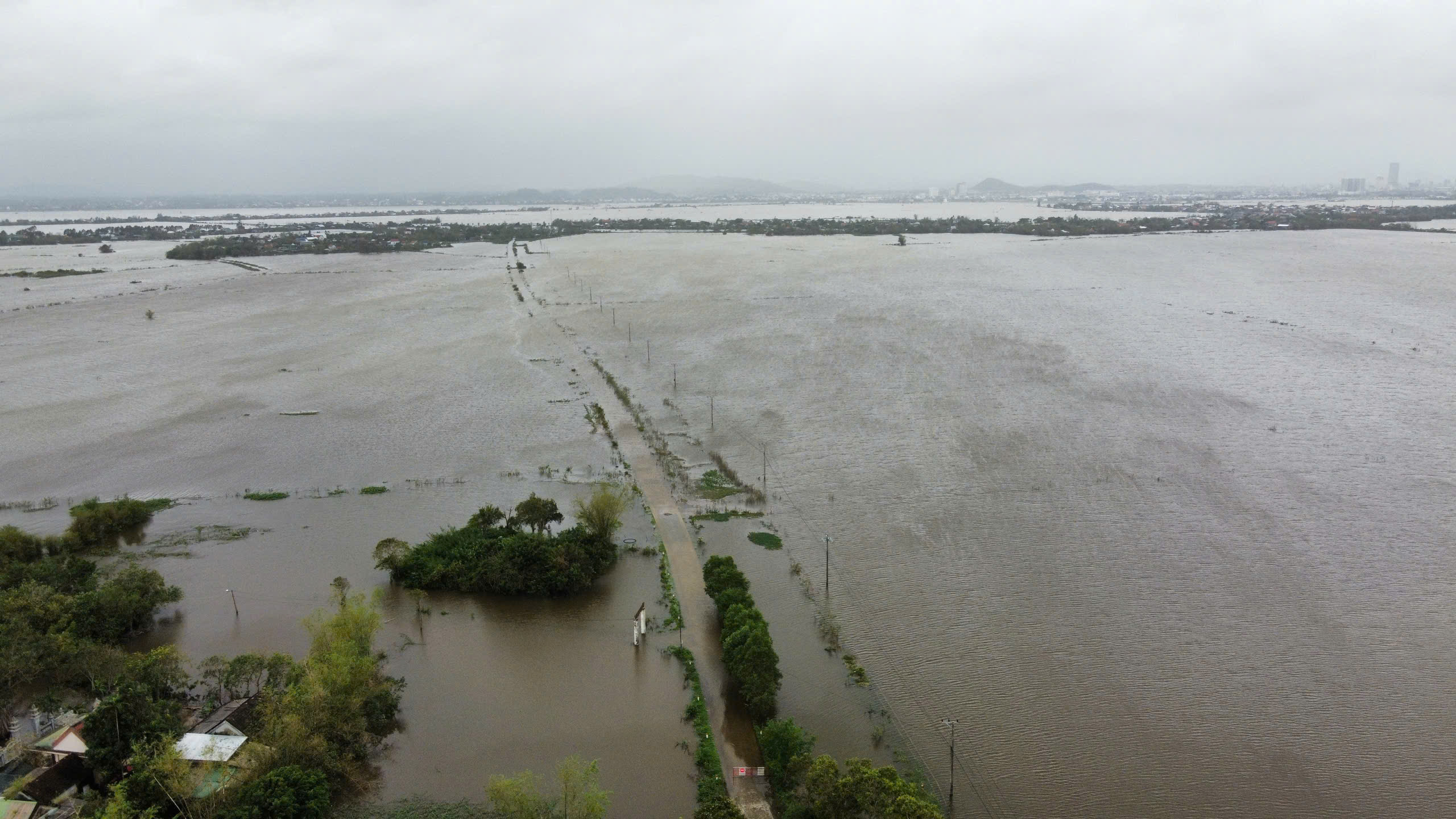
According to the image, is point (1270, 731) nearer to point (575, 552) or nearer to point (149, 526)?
point (575, 552)

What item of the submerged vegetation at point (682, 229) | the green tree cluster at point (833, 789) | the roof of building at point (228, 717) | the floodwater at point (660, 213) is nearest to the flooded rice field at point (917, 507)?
the green tree cluster at point (833, 789)

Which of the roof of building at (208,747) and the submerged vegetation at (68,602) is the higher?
the submerged vegetation at (68,602)

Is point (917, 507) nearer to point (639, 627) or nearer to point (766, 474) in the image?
point (766, 474)

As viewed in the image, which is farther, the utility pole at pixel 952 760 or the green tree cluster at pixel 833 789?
the utility pole at pixel 952 760

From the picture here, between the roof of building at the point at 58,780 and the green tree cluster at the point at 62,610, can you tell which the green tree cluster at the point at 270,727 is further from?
the green tree cluster at the point at 62,610

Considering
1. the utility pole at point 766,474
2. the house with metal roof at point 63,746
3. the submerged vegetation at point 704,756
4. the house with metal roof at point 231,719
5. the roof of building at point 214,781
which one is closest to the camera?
the submerged vegetation at point 704,756

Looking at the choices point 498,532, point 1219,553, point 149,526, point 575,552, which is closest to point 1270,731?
point 1219,553

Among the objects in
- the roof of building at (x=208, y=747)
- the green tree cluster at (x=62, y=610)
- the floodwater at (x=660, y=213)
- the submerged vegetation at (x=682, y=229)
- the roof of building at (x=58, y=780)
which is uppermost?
the floodwater at (x=660, y=213)
